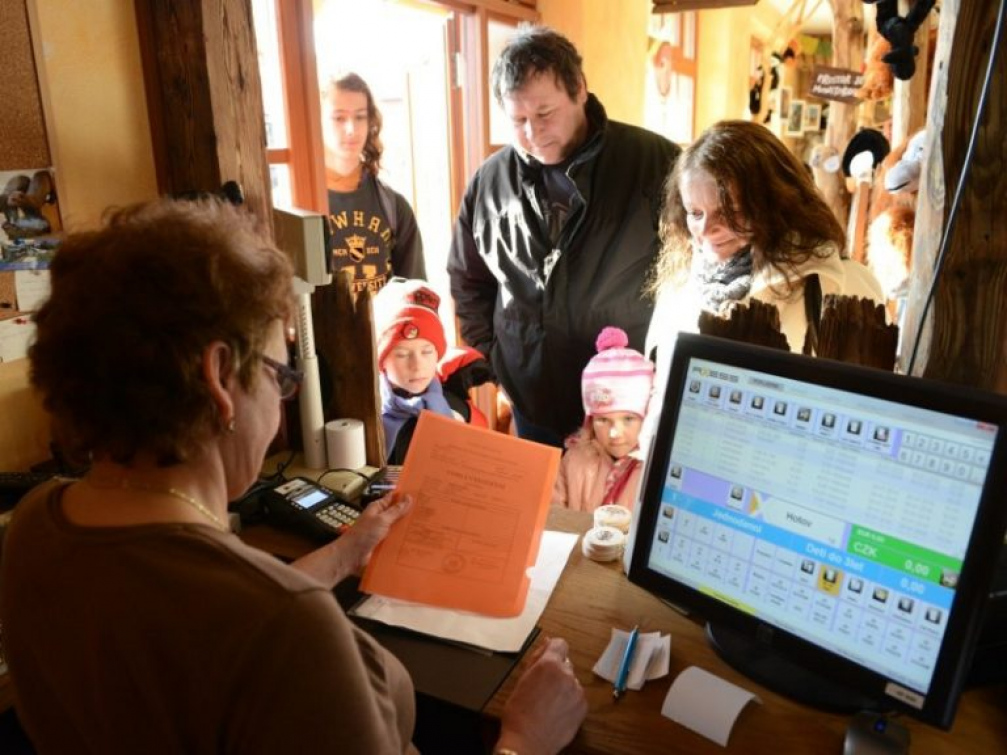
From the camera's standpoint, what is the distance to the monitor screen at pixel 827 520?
2.58 feet

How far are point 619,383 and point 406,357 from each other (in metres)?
0.58

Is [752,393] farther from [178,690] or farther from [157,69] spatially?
[157,69]

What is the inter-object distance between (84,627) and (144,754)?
0.12 metres

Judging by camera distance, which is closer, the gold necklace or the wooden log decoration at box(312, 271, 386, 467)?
the gold necklace

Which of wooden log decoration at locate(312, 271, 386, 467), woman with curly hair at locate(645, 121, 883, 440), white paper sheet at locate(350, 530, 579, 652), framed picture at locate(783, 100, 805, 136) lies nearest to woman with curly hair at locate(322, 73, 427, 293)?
wooden log decoration at locate(312, 271, 386, 467)

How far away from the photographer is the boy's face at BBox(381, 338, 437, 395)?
205cm

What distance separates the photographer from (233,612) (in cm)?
61

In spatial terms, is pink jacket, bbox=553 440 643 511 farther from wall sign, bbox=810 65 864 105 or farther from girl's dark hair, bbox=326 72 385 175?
wall sign, bbox=810 65 864 105

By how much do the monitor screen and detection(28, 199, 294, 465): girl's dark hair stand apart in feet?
1.87

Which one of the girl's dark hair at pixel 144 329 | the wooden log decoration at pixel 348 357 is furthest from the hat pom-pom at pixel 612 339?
the girl's dark hair at pixel 144 329

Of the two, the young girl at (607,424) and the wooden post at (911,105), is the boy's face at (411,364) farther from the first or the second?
the wooden post at (911,105)

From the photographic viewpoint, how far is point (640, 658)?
0.99m

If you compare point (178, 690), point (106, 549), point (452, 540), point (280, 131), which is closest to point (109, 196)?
point (280, 131)

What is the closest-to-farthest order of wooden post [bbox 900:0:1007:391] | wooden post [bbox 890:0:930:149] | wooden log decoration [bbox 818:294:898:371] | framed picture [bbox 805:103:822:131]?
wooden post [bbox 900:0:1007:391]
wooden log decoration [bbox 818:294:898:371]
wooden post [bbox 890:0:930:149]
framed picture [bbox 805:103:822:131]
